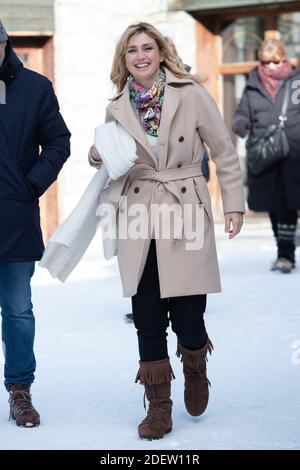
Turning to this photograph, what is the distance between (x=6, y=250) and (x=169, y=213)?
0.73 meters

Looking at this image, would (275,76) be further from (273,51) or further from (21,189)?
(21,189)

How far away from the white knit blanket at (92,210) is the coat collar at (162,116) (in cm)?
4

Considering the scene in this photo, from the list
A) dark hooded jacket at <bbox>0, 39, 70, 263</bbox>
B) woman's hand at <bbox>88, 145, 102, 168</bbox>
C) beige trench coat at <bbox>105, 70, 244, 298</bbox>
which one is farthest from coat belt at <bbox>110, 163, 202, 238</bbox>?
dark hooded jacket at <bbox>0, 39, 70, 263</bbox>

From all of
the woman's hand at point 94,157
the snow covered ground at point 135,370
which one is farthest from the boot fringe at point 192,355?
the woman's hand at point 94,157

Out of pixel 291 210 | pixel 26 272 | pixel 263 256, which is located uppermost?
pixel 26 272

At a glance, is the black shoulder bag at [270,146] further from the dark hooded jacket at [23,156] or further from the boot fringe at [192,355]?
the boot fringe at [192,355]

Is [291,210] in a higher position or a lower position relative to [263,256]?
higher

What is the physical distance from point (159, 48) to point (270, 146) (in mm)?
4855

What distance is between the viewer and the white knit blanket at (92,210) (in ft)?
15.7

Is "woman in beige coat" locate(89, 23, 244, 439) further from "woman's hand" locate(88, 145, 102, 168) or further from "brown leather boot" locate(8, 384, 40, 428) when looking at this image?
"brown leather boot" locate(8, 384, 40, 428)

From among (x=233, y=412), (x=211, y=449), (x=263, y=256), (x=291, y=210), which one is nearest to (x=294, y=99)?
(x=291, y=210)

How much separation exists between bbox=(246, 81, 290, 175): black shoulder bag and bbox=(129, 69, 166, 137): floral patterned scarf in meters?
4.87

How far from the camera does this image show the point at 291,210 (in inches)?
393

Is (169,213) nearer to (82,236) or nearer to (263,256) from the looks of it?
(82,236)
